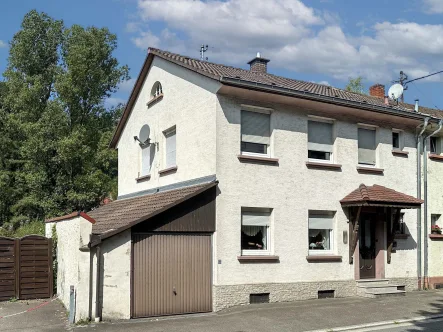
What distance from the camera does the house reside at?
1280cm

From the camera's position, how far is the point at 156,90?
18.5 m

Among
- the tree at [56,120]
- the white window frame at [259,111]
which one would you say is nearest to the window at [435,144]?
the white window frame at [259,111]

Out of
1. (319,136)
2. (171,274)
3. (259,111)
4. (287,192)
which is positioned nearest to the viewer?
(171,274)

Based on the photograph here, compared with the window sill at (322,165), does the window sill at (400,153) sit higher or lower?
higher

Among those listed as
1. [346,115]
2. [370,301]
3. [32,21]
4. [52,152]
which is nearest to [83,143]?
[52,152]

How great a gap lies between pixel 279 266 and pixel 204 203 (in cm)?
296

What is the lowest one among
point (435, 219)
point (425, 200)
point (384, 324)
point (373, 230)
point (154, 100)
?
point (384, 324)

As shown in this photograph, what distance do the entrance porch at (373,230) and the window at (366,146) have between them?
3.11ft

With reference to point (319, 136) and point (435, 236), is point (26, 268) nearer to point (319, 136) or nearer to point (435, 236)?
point (319, 136)

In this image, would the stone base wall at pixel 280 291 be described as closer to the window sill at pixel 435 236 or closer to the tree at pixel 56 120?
the window sill at pixel 435 236

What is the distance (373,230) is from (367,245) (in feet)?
1.86

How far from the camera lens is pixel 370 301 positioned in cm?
1484

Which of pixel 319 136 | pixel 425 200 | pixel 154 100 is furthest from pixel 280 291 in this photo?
pixel 154 100

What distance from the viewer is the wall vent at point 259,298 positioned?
45.9 ft
